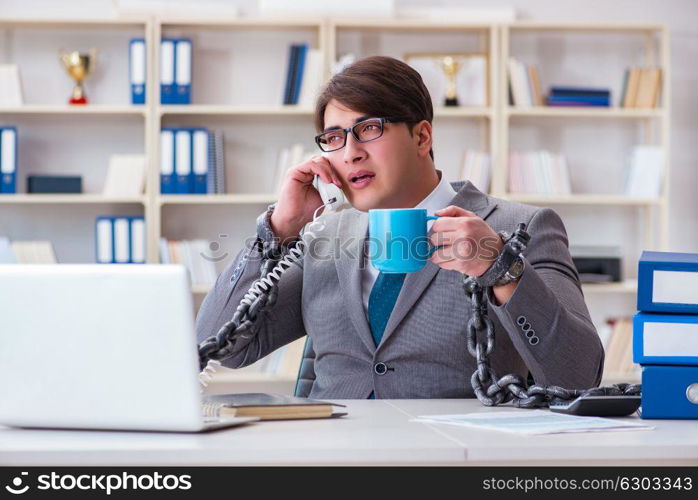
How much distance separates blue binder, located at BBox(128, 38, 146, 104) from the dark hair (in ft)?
7.29

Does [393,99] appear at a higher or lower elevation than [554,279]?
higher

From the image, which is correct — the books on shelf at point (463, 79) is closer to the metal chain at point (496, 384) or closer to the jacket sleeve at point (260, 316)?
the jacket sleeve at point (260, 316)

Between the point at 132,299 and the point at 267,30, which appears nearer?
the point at 132,299

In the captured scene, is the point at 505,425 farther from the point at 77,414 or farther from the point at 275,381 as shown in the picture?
the point at 275,381

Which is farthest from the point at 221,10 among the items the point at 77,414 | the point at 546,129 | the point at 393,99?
the point at 77,414

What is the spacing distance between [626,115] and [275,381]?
207cm

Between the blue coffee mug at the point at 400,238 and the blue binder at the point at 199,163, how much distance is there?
8.78 feet

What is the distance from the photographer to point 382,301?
1.93 meters

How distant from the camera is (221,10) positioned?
4.12 meters

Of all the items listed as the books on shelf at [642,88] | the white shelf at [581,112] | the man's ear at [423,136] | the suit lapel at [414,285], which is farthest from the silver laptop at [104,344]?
the books on shelf at [642,88]

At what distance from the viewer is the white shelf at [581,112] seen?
412 cm

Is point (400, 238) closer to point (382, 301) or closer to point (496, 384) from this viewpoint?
point (496, 384)
